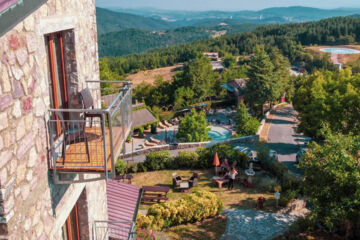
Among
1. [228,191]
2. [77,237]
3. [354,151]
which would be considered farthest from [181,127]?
[77,237]

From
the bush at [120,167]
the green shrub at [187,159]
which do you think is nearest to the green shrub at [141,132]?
the green shrub at [187,159]

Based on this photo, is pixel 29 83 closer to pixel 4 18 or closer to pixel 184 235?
pixel 4 18

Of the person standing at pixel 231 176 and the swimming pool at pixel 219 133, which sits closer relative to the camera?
the person standing at pixel 231 176

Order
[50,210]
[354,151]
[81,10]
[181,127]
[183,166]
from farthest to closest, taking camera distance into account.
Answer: [181,127], [183,166], [354,151], [81,10], [50,210]

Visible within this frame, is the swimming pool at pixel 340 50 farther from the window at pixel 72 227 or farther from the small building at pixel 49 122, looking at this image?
the window at pixel 72 227

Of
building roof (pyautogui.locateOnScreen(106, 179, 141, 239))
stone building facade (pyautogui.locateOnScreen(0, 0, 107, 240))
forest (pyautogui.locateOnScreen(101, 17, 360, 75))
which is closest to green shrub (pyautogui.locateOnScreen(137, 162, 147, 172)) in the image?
building roof (pyautogui.locateOnScreen(106, 179, 141, 239))

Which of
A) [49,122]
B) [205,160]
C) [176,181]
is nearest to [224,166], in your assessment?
[205,160]
